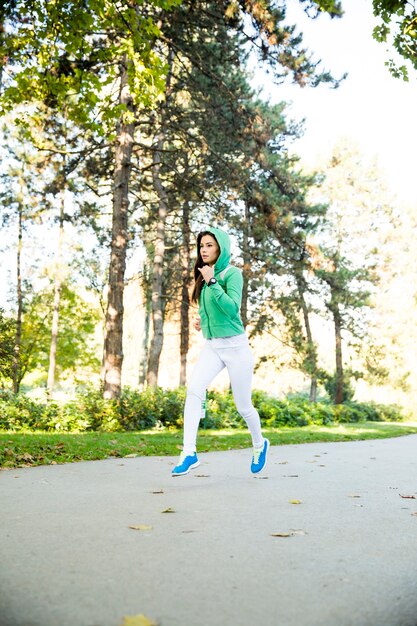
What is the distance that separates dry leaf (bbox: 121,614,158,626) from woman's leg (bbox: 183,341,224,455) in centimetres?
357

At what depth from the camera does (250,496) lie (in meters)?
5.30

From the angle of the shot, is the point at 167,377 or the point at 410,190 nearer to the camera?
the point at 410,190

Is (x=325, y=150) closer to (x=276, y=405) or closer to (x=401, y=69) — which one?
(x=276, y=405)

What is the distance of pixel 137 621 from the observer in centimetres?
228

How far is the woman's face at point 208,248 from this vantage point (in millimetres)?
6090

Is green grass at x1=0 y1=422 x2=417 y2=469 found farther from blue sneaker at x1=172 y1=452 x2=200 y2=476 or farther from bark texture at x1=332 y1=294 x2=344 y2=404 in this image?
bark texture at x1=332 y1=294 x2=344 y2=404

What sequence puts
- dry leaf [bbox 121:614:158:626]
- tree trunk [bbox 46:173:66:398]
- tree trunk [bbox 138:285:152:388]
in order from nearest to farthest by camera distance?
dry leaf [bbox 121:614:158:626] < tree trunk [bbox 46:173:66:398] < tree trunk [bbox 138:285:152:388]

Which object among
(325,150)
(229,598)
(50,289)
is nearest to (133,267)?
(50,289)

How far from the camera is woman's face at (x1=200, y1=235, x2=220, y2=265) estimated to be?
609cm

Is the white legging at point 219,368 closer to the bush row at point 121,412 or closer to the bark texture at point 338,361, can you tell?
the bush row at point 121,412

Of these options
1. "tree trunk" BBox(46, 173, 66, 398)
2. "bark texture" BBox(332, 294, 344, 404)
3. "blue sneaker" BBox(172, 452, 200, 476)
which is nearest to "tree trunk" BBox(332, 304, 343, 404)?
"bark texture" BBox(332, 294, 344, 404)

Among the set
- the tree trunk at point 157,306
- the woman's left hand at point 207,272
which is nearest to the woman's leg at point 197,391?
the woman's left hand at point 207,272

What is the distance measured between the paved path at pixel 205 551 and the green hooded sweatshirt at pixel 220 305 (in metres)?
1.46

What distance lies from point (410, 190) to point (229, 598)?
43.8 meters
